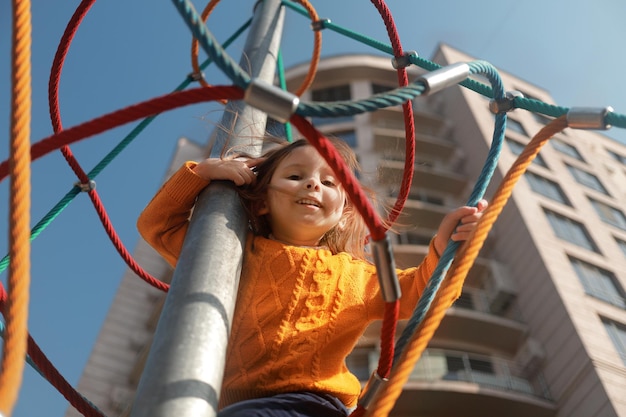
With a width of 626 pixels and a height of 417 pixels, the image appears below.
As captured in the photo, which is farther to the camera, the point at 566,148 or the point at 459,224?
the point at 566,148

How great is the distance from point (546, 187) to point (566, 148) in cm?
390

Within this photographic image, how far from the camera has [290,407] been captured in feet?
5.03

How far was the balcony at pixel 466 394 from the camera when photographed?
1114cm

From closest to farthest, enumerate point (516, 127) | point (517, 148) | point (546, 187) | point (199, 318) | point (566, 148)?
point (199, 318)
point (546, 187)
point (517, 148)
point (516, 127)
point (566, 148)

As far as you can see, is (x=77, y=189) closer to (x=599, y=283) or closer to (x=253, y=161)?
(x=253, y=161)

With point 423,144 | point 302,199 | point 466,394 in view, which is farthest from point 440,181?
point 302,199

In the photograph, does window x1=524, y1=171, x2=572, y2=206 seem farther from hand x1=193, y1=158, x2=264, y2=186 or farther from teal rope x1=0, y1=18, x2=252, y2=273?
hand x1=193, y1=158, x2=264, y2=186

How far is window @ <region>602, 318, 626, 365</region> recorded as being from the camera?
38.4 feet

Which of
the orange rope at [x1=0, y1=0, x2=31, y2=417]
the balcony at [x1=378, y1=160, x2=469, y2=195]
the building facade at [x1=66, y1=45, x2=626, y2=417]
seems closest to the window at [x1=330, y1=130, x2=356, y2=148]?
the building facade at [x1=66, y1=45, x2=626, y2=417]

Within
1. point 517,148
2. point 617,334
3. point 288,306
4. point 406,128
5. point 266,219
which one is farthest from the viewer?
point 517,148

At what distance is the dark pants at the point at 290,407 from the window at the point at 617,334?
11.7m

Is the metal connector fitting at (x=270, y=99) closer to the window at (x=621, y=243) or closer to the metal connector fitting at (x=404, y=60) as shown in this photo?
the metal connector fitting at (x=404, y=60)

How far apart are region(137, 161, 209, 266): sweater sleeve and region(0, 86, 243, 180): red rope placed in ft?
2.05

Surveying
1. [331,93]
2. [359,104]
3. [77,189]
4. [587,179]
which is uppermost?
[331,93]
